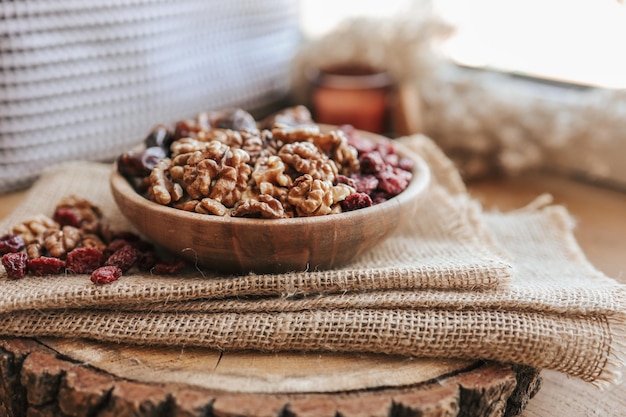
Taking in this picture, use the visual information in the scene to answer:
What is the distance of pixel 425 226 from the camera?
1.14 meters

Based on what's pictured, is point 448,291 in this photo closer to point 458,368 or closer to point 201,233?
point 458,368

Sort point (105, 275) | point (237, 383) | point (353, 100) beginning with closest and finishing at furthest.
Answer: point (237, 383) → point (105, 275) → point (353, 100)

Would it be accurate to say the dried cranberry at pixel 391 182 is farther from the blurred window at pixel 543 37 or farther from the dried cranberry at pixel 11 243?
the blurred window at pixel 543 37

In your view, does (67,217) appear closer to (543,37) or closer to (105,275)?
(105,275)

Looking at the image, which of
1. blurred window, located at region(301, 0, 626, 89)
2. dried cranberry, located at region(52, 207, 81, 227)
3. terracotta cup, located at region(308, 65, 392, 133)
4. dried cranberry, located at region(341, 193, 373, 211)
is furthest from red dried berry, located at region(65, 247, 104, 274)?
blurred window, located at region(301, 0, 626, 89)

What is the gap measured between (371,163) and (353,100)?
64cm

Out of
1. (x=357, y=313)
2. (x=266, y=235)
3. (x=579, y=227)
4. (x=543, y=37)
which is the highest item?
(x=543, y=37)

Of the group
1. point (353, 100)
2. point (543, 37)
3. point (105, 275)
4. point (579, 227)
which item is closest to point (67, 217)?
point (105, 275)

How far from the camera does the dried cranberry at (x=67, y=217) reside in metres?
1.05

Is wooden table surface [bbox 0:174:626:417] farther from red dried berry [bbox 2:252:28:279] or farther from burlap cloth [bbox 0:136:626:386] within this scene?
red dried berry [bbox 2:252:28:279]

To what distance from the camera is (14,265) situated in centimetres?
91

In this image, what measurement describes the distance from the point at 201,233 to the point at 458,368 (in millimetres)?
389

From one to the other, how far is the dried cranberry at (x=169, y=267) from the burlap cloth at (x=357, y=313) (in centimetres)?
1

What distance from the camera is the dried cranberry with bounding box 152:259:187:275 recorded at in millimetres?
927
